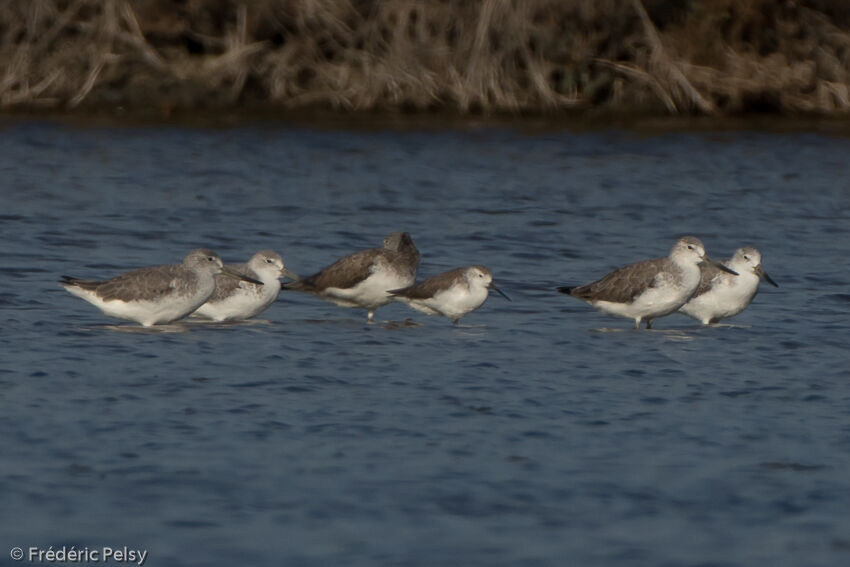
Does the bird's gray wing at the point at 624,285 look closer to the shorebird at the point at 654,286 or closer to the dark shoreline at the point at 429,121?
the shorebird at the point at 654,286

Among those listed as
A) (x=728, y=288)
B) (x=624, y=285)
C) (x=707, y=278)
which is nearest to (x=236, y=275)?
(x=624, y=285)

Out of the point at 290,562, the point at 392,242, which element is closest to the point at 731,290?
the point at 392,242

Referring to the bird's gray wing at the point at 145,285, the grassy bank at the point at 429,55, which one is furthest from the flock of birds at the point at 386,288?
the grassy bank at the point at 429,55

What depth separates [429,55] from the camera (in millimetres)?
29922

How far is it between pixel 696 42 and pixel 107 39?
11.9m

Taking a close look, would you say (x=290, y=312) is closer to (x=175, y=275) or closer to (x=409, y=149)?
(x=175, y=275)

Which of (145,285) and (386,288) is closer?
(145,285)

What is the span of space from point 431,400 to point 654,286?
362 centimetres

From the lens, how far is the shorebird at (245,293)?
14.6m

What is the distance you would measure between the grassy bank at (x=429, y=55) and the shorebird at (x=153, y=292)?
52.6ft

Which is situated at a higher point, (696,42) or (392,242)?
(696,42)

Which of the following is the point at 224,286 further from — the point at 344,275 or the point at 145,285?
the point at 344,275

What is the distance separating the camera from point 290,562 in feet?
26.1

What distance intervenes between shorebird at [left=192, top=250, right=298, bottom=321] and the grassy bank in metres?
15.1
